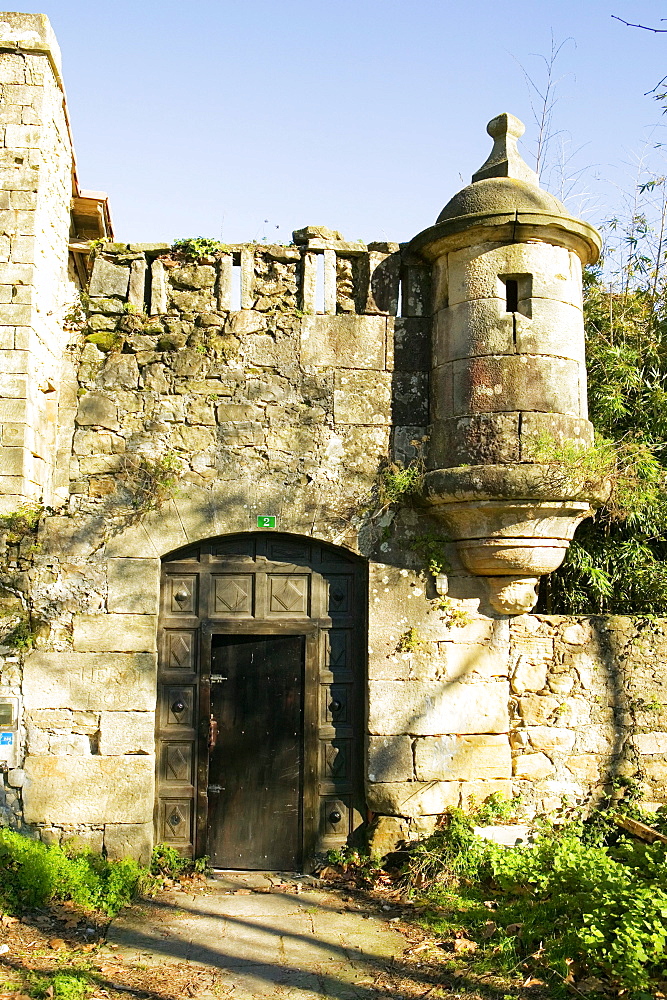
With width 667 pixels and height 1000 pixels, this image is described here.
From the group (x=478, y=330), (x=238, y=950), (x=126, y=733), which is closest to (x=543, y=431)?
(x=478, y=330)

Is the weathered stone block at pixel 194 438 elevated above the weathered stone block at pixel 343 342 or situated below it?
below

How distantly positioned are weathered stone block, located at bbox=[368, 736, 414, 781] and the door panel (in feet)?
1.76

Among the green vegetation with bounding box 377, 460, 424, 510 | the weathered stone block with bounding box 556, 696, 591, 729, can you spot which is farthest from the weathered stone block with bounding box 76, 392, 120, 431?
the weathered stone block with bounding box 556, 696, 591, 729

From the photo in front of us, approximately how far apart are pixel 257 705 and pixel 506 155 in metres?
4.57

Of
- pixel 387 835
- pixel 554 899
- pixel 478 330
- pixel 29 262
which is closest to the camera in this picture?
pixel 554 899

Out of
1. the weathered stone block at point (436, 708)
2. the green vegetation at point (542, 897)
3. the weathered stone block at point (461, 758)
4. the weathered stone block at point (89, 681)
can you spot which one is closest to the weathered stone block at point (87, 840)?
the weathered stone block at point (89, 681)

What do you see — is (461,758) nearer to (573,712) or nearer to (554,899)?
(573,712)

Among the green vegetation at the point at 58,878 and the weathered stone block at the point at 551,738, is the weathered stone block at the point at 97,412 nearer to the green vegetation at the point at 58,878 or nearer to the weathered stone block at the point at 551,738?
the green vegetation at the point at 58,878

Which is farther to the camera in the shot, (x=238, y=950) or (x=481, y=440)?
(x=481, y=440)

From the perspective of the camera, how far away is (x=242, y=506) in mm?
5930

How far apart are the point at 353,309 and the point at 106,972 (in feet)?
15.2

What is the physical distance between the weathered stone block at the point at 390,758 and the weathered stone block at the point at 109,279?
381cm

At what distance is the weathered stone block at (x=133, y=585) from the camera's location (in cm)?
576

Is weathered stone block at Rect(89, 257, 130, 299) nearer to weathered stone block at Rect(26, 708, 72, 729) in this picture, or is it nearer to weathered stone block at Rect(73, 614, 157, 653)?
weathered stone block at Rect(73, 614, 157, 653)
